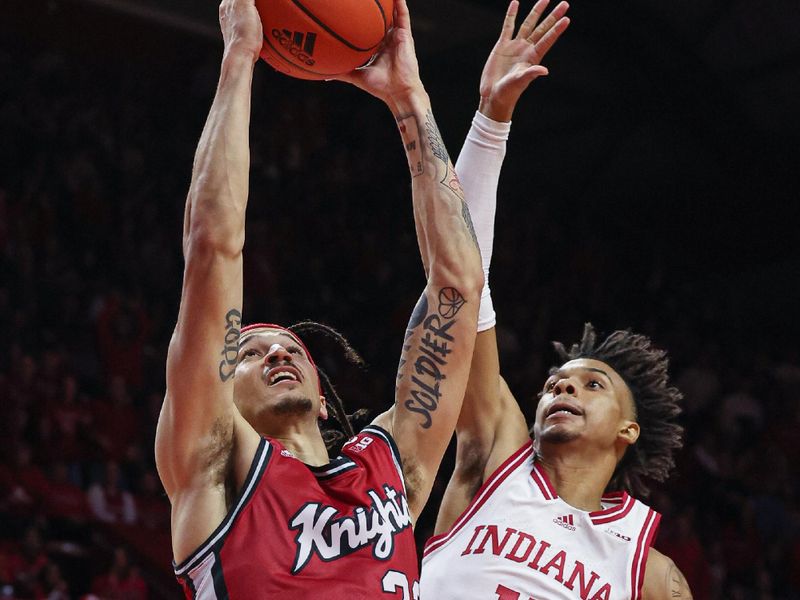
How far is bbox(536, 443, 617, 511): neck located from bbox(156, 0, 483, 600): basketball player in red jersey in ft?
2.32

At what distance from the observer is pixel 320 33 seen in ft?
8.89

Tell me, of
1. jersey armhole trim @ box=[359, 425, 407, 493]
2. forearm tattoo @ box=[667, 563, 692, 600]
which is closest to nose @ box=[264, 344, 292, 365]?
jersey armhole trim @ box=[359, 425, 407, 493]

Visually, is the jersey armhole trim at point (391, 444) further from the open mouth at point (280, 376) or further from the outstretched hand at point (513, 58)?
the outstretched hand at point (513, 58)

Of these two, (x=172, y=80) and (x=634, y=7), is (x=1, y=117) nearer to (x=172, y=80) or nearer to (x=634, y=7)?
(x=172, y=80)

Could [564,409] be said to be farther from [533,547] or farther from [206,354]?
[206,354]

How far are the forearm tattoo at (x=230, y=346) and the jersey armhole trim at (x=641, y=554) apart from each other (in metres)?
1.45

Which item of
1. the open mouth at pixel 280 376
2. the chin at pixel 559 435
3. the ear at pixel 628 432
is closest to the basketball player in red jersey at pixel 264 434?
the open mouth at pixel 280 376

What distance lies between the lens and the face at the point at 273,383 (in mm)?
2703

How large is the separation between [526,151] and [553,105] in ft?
2.75

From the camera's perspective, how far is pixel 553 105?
12.3 meters

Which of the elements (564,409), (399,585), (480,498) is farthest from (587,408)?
(399,585)

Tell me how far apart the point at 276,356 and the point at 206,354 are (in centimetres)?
49

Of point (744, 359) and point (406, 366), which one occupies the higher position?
point (744, 359)

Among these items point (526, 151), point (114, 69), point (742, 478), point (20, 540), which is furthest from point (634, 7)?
point (20, 540)
